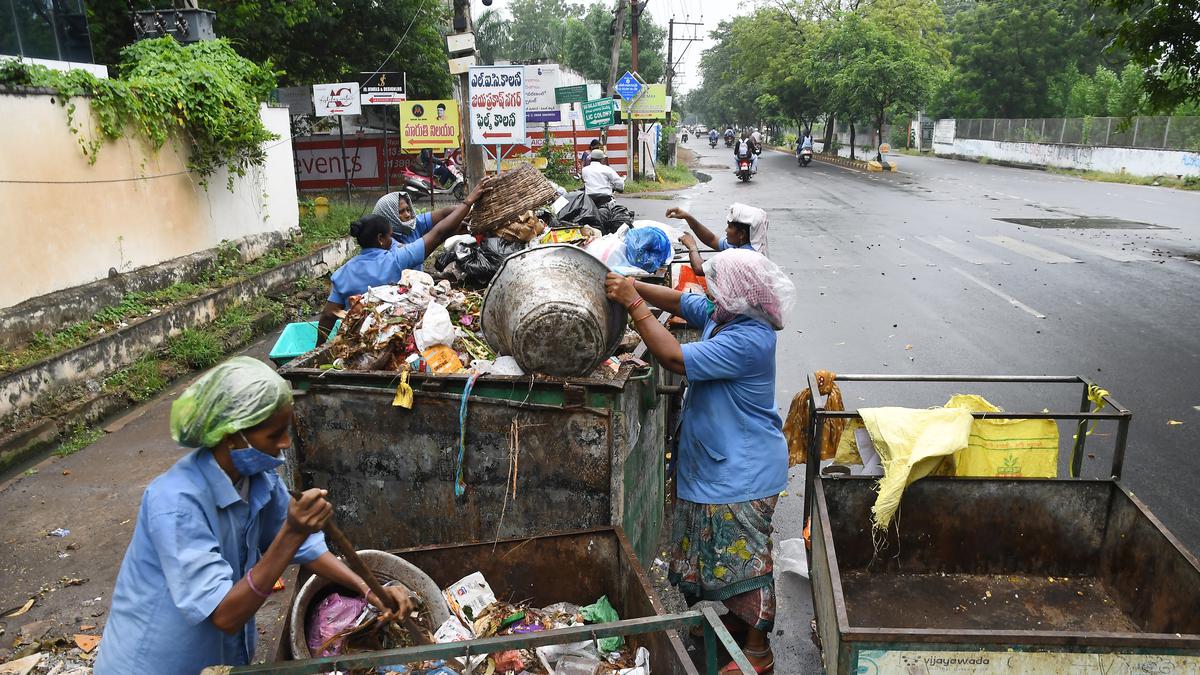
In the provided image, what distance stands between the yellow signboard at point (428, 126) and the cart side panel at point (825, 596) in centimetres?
1364

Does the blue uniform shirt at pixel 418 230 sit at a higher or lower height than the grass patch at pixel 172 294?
higher

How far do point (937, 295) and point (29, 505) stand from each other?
9.77 m

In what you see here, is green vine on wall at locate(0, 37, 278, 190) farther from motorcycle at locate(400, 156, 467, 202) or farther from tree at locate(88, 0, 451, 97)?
motorcycle at locate(400, 156, 467, 202)

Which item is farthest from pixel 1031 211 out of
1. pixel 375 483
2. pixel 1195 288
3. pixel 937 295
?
pixel 375 483

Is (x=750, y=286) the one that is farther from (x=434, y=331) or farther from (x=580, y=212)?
(x=580, y=212)

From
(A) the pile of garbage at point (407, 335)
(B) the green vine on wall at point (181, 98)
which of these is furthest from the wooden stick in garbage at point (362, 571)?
(B) the green vine on wall at point (181, 98)

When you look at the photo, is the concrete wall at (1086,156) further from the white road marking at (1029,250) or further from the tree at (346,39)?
the tree at (346,39)

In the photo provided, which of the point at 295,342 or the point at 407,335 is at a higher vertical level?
the point at 407,335

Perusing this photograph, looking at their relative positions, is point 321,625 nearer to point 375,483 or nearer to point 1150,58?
point 375,483

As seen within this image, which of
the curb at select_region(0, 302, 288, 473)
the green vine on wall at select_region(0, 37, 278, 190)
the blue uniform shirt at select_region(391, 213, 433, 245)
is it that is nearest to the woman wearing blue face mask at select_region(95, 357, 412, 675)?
the blue uniform shirt at select_region(391, 213, 433, 245)

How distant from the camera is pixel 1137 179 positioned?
26531 mm

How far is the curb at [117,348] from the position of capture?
6.04m

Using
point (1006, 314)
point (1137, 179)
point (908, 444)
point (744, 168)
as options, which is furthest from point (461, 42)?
point (1137, 179)

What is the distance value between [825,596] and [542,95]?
20546 millimetres
